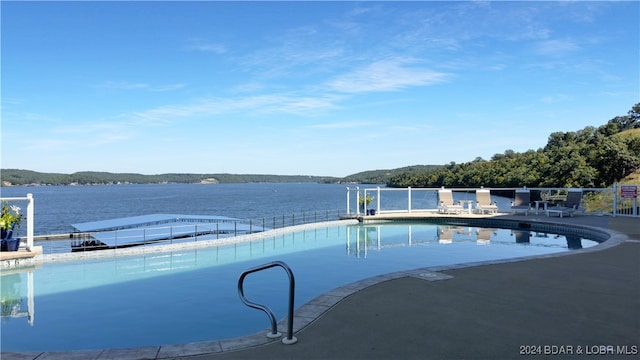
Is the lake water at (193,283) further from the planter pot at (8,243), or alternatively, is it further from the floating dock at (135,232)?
the floating dock at (135,232)

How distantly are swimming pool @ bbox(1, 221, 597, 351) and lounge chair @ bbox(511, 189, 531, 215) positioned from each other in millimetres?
2450

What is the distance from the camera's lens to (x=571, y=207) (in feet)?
41.8

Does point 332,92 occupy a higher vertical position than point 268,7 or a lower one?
lower

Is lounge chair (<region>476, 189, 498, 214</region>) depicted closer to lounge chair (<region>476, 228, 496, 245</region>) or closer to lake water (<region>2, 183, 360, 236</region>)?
lounge chair (<region>476, 228, 496, 245</region>)

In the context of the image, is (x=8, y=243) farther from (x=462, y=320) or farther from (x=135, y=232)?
(x=462, y=320)

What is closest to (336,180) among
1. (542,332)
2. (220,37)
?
(220,37)

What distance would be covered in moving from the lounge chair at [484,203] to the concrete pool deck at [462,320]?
888 cm

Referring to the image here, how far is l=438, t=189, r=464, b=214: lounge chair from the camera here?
48.0 ft

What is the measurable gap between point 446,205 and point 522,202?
253cm

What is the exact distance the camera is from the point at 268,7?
1383cm

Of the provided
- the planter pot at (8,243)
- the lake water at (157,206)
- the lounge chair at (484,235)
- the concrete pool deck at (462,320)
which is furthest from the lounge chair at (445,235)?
the lake water at (157,206)

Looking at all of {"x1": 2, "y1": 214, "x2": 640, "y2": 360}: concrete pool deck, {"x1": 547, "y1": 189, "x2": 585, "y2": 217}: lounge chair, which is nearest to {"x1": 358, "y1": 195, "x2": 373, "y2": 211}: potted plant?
{"x1": 547, "y1": 189, "x2": 585, "y2": 217}: lounge chair

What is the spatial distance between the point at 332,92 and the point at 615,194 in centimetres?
1289

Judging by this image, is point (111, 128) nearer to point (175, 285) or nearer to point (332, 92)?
→ point (332, 92)
